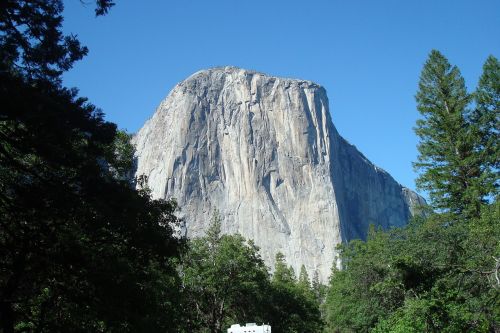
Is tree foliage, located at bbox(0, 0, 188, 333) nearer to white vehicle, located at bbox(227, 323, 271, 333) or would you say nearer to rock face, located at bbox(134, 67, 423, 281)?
white vehicle, located at bbox(227, 323, 271, 333)

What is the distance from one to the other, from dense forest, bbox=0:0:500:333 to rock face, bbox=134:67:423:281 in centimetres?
9433

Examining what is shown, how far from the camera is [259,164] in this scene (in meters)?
142

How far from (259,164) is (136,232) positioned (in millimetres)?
130102

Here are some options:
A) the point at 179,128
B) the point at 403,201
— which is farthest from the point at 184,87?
the point at 403,201

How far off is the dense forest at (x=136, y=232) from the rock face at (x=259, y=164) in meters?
94.3

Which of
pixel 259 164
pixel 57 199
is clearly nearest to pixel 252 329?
pixel 57 199

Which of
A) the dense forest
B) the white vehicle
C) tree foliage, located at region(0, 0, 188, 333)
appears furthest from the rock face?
tree foliage, located at region(0, 0, 188, 333)

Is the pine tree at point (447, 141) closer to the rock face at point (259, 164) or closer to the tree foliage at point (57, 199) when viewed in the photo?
the tree foliage at point (57, 199)

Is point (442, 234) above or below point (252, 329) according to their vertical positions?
above

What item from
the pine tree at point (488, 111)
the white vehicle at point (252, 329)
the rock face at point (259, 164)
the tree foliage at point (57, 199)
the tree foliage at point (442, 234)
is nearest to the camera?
the tree foliage at point (57, 199)

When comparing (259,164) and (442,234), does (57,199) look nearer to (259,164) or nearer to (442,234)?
(442,234)

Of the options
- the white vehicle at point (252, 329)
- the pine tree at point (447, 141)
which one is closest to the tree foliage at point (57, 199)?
the white vehicle at point (252, 329)

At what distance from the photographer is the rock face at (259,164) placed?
133 meters

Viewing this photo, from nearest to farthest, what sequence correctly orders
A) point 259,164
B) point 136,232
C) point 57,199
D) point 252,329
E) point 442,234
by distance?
point 57,199 → point 136,232 → point 252,329 → point 442,234 → point 259,164
